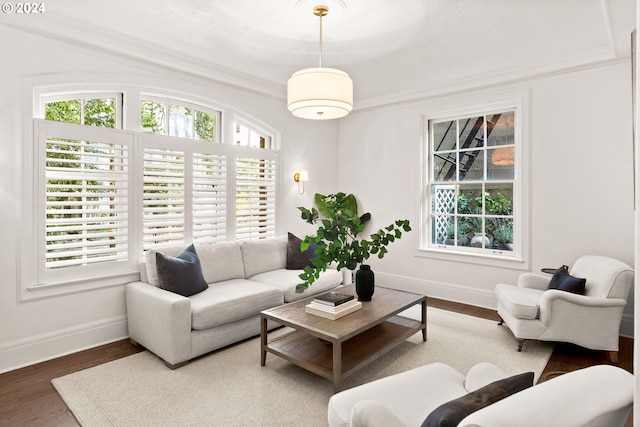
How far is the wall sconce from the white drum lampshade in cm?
221

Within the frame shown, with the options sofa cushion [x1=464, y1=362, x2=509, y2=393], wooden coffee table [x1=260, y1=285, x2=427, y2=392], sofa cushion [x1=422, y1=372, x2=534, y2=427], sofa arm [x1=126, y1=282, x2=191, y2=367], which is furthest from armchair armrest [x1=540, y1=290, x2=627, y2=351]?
sofa arm [x1=126, y1=282, x2=191, y2=367]

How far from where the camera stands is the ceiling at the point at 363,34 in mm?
2811

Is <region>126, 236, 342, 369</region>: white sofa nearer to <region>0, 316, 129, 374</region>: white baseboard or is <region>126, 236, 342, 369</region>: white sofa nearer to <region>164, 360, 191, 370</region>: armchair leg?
<region>164, 360, 191, 370</region>: armchair leg

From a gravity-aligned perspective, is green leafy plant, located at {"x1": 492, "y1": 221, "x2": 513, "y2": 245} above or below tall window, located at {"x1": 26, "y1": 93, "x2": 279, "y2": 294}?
below

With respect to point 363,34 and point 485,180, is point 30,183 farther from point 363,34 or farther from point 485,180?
point 485,180

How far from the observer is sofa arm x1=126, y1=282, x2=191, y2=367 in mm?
2811

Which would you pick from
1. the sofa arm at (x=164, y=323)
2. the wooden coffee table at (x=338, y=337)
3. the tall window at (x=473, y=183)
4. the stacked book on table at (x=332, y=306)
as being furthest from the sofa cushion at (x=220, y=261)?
the tall window at (x=473, y=183)

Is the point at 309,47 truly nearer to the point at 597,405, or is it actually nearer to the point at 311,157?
the point at 311,157

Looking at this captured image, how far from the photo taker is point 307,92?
275cm

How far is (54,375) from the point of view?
9.05 ft

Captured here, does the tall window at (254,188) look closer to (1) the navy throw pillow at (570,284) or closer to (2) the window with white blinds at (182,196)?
(2) the window with white blinds at (182,196)

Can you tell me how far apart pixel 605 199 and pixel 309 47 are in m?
3.31

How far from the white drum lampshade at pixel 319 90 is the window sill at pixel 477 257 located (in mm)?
2678

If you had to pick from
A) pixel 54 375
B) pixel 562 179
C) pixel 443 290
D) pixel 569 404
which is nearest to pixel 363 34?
pixel 562 179
